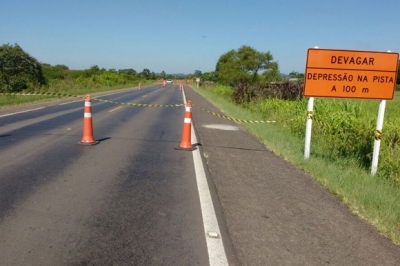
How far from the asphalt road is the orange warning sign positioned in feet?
5.95

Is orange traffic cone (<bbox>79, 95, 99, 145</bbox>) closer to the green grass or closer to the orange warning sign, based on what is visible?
the green grass

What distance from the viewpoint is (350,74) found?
25.9ft

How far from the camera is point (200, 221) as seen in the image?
4.54 meters

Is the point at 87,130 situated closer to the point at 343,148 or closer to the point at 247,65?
the point at 343,148

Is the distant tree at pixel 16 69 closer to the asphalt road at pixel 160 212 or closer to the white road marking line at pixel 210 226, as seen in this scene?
the asphalt road at pixel 160 212

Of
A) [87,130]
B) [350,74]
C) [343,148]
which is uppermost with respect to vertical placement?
[350,74]

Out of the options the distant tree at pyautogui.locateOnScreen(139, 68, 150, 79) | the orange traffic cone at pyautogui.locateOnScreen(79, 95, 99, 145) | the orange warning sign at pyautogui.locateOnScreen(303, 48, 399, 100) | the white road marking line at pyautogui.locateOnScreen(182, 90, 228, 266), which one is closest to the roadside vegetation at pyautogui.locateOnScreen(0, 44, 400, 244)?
the orange warning sign at pyautogui.locateOnScreen(303, 48, 399, 100)

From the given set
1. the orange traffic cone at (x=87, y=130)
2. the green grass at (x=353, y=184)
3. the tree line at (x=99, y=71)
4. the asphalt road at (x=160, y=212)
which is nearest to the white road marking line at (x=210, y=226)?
the asphalt road at (x=160, y=212)

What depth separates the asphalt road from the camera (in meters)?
3.66

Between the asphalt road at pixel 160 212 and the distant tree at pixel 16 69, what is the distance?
2891 centimetres

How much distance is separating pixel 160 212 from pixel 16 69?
35.7 meters

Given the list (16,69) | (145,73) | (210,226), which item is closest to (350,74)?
(210,226)

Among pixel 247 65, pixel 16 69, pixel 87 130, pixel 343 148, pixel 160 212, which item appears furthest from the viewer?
pixel 247 65

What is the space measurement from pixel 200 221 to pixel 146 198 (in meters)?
1.08
